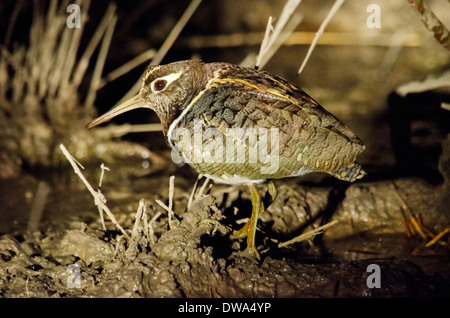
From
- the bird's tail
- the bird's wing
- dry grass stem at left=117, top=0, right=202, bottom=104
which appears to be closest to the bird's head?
the bird's wing

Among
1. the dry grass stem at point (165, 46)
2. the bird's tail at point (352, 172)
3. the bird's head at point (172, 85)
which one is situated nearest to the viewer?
the bird's tail at point (352, 172)

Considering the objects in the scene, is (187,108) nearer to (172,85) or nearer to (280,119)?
(172,85)

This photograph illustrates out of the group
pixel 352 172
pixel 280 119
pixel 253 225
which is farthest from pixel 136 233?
pixel 352 172

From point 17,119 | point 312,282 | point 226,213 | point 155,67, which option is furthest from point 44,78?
point 312,282

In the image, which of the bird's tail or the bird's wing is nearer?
the bird's wing

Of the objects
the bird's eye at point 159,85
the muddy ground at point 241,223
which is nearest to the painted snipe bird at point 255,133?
the bird's eye at point 159,85

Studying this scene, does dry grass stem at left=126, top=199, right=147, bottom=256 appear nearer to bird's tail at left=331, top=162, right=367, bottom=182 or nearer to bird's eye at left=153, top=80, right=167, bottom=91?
bird's eye at left=153, top=80, right=167, bottom=91

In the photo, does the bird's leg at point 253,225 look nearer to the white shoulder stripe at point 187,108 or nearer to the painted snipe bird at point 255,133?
the painted snipe bird at point 255,133

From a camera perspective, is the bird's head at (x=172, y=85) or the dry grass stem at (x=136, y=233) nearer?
the dry grass stem at (x=136, y=233)
